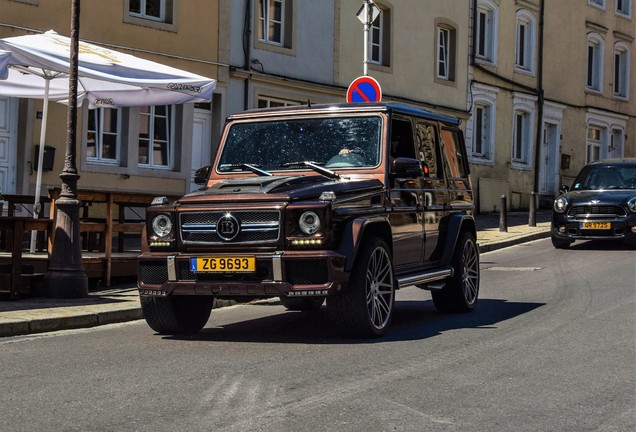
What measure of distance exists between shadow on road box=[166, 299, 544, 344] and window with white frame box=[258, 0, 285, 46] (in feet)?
42.1

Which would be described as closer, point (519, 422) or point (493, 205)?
point (519, 422)

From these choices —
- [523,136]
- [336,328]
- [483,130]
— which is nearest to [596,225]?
[336,328]

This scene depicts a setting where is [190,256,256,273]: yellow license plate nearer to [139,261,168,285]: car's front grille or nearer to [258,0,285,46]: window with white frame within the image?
[139,261,168,285]: car's front grille

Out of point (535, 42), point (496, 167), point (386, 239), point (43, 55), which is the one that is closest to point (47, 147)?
point (43, 55)

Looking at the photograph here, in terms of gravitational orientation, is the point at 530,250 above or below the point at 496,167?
below

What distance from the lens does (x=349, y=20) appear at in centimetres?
2647

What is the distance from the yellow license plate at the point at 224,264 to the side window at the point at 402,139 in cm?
214

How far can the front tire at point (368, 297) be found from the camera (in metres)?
8.73

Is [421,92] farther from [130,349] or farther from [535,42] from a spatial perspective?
[130,349]

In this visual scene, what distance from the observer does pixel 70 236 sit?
11.9 metres

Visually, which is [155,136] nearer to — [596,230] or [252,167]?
[596,230]

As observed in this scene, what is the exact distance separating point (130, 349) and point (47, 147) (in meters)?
10.8

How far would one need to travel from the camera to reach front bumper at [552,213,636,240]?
20016 mm

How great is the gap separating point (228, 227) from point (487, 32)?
86.5 ft
